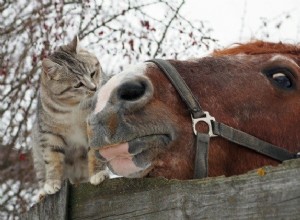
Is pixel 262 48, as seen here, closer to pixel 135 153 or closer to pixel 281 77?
pixel 281 77

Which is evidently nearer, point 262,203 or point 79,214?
point 262,203

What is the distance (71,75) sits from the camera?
3926 millimetres

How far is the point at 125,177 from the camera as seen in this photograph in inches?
96.1

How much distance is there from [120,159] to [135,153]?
8 cm

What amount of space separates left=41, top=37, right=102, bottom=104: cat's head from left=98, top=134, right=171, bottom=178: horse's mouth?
1386mm

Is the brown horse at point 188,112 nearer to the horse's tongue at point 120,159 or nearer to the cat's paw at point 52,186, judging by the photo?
the horse's tongue at point 120,159

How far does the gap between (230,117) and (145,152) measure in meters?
0.46

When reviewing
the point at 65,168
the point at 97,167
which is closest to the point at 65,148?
the point at 65,168

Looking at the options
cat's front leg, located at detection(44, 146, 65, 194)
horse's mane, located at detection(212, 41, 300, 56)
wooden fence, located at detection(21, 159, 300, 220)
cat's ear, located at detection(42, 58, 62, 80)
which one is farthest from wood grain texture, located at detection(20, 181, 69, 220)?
cat's ear, located at detection(42, 58, 62, 80)

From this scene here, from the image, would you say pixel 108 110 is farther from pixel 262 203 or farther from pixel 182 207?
pixel 262 203

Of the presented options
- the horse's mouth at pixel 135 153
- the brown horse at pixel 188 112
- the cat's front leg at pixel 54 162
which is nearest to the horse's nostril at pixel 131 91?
the brown horse at pixel 188 112

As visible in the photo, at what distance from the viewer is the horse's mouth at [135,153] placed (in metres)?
2.33

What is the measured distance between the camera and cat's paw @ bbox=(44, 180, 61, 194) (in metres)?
3.06

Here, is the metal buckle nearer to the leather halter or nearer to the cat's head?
the leather halter
